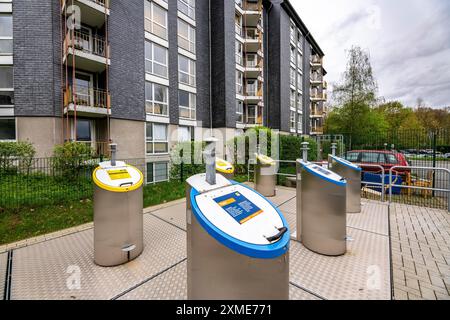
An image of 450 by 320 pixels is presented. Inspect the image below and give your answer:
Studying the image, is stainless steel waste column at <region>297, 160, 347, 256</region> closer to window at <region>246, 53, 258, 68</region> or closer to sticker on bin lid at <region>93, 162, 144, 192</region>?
sticker on bin lid at <region>93, 162, 144, 192</region>

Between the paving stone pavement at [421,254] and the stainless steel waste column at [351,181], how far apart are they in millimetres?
764

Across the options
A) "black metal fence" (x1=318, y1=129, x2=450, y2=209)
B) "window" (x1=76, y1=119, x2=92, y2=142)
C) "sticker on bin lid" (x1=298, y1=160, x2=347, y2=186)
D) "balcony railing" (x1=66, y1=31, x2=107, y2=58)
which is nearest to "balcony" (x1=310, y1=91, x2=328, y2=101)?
"black metal fence" (x1=318, y1=129, x2=450, y2=209)

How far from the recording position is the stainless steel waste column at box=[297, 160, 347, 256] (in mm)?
3160

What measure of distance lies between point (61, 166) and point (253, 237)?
832 centimetres

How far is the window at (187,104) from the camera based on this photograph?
15156 millimetres

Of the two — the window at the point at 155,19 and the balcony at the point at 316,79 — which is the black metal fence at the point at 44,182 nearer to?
the window at the point at 155,19

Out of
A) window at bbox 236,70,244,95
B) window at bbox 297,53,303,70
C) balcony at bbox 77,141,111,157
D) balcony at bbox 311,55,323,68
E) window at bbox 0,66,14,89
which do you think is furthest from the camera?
balcony at bbox 311,55,323,68

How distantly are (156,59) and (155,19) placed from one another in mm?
2607

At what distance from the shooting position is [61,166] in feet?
23.6

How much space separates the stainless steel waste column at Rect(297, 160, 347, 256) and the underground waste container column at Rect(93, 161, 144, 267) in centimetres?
284

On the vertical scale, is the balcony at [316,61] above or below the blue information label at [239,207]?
above

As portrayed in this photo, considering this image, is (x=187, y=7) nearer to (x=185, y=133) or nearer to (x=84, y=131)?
(x=185, y=133)

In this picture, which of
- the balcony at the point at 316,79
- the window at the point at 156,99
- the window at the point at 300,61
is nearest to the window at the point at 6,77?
the window at the point at 156,99

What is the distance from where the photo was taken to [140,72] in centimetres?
1216
